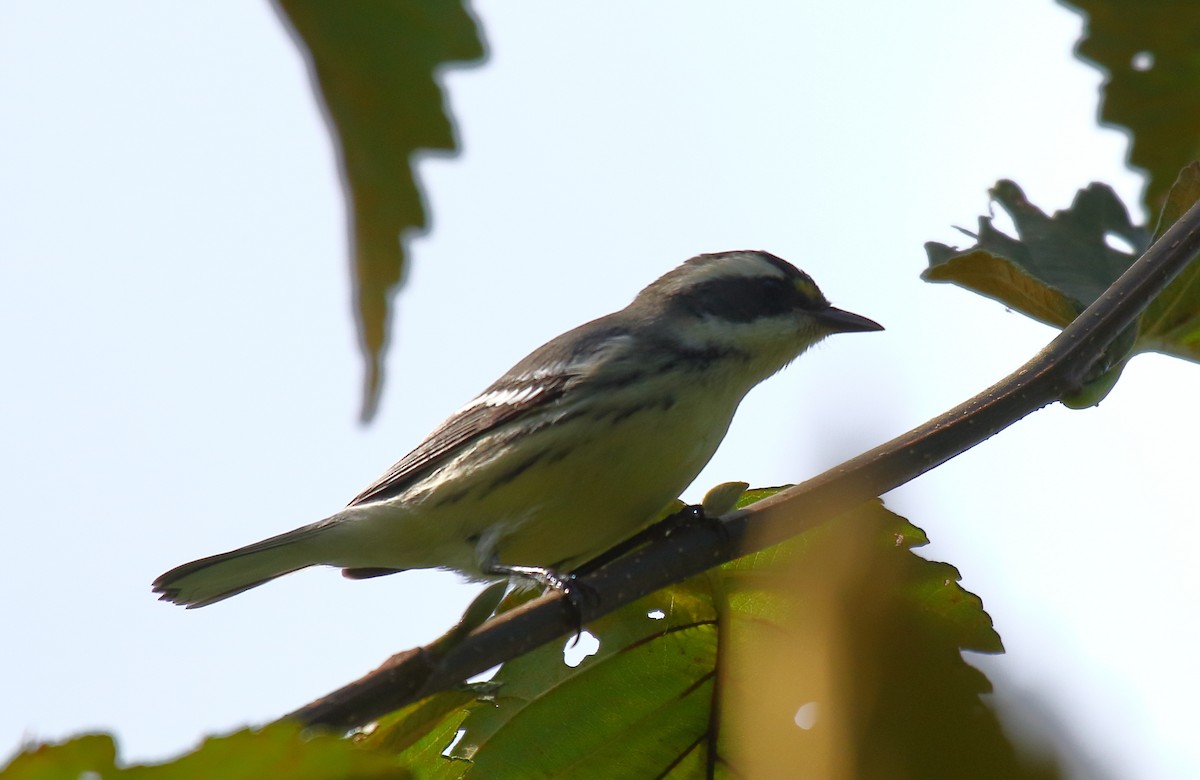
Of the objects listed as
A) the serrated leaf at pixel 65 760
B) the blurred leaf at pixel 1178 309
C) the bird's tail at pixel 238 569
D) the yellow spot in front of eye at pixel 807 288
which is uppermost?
the bird's tail at pixel 238 569

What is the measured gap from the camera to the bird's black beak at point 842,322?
5059 mm

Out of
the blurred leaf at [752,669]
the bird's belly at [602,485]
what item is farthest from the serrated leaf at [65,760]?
the bird's belly at [602,485]

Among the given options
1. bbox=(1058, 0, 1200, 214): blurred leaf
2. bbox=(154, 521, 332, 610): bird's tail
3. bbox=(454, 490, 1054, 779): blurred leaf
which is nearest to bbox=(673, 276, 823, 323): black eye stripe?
bbox=(154, 521, 332, 610): bird's tail

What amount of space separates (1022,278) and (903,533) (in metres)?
0.63

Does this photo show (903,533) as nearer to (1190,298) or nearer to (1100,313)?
(1100,313)

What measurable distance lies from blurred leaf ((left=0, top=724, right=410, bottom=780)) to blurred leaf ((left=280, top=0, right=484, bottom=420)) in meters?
0.30

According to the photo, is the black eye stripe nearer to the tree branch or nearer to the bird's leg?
the bird's leg

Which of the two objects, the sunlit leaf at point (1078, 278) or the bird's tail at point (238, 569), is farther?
the bird's tail at point (238, 569)

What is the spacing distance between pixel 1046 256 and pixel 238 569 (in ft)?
10.0

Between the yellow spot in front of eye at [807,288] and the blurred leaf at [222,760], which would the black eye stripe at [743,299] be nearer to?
the yellow spot in front of eye at [807,288]

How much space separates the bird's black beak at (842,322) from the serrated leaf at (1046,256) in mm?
1473

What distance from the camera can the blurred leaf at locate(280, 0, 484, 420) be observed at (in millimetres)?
836

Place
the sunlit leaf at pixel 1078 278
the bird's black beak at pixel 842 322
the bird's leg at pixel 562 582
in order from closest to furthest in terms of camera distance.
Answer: the bird's leg at pixel 562 582 → the sunlit leaf at pixel 1078 278 → the bird's black beak at pixel 842 322

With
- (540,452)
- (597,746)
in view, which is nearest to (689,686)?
(597,746)
